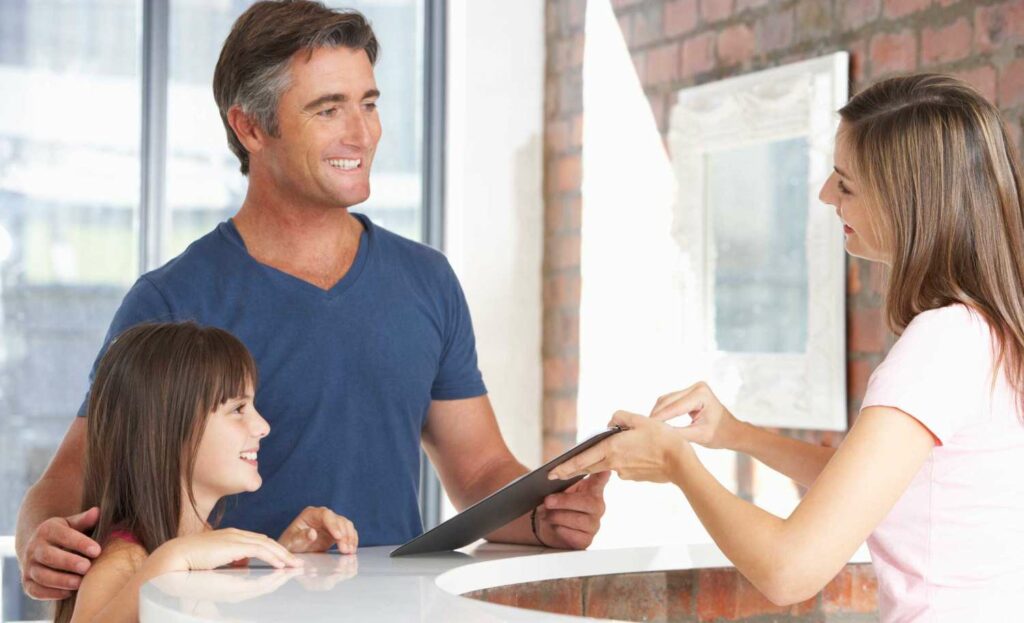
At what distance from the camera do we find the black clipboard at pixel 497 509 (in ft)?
4.78

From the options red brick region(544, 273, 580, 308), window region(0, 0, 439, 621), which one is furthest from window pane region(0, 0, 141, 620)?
red brick region(544, 273, 580, 308)

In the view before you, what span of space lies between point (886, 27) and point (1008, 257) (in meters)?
1.69

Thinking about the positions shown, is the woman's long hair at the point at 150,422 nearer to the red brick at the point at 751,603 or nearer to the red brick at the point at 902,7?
the red brick at the point at 751,603

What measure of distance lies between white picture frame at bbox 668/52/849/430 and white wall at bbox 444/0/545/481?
821 millimetres

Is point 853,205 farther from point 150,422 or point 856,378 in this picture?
point 856,378

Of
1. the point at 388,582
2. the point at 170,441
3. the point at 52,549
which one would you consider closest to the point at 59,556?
the point at 52,549

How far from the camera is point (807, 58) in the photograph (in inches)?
123

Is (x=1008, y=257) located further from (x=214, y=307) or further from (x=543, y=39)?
(x=543, y=39)

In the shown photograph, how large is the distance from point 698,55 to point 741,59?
0.21 m

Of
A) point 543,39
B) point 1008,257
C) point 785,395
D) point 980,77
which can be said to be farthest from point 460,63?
point 1008,257

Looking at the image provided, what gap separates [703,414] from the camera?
5.47ft

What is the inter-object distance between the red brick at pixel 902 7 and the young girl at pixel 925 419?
1.50 meters

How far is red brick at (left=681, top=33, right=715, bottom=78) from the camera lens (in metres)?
3.50

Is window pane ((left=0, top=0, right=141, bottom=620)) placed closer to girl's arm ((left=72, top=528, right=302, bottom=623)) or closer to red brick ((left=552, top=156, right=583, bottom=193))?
red brick ((left=552, top=156, right=583, bottom=193))
